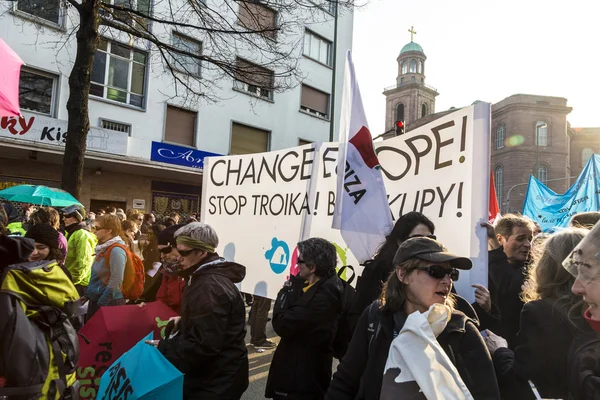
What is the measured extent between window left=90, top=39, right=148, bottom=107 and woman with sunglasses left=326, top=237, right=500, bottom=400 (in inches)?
611

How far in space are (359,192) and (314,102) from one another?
2011cm

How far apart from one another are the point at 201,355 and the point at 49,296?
828mm

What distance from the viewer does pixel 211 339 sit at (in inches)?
92.7

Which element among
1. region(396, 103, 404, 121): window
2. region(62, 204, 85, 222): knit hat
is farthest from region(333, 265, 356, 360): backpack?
region(396, 103, 404, 121): window

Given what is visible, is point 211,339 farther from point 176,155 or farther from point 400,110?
point 400,110

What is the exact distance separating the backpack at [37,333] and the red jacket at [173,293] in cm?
100

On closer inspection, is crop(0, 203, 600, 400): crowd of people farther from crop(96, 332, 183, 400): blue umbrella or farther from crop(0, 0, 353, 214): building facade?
crop(0, 0, 353, 214): building facade

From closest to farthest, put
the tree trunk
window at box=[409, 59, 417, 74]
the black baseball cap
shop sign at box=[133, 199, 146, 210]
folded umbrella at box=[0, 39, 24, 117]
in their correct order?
the black baseball cap, folded umbrella at box=[0, 39, 24, 117], the tree trunk, shop sign at box=[133, 199, 146, 210], window at box=[409, 59, 417, 74]

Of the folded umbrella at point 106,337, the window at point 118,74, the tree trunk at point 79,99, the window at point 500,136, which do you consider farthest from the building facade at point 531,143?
the folded umbrella at point 106,337

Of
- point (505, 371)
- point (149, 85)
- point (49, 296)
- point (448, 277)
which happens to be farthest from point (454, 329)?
point (149, 85)

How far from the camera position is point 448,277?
178cm

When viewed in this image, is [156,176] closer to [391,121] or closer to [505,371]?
[505,371]

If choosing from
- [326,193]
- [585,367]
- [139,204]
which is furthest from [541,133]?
[585,367]

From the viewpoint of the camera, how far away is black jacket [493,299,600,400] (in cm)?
157
